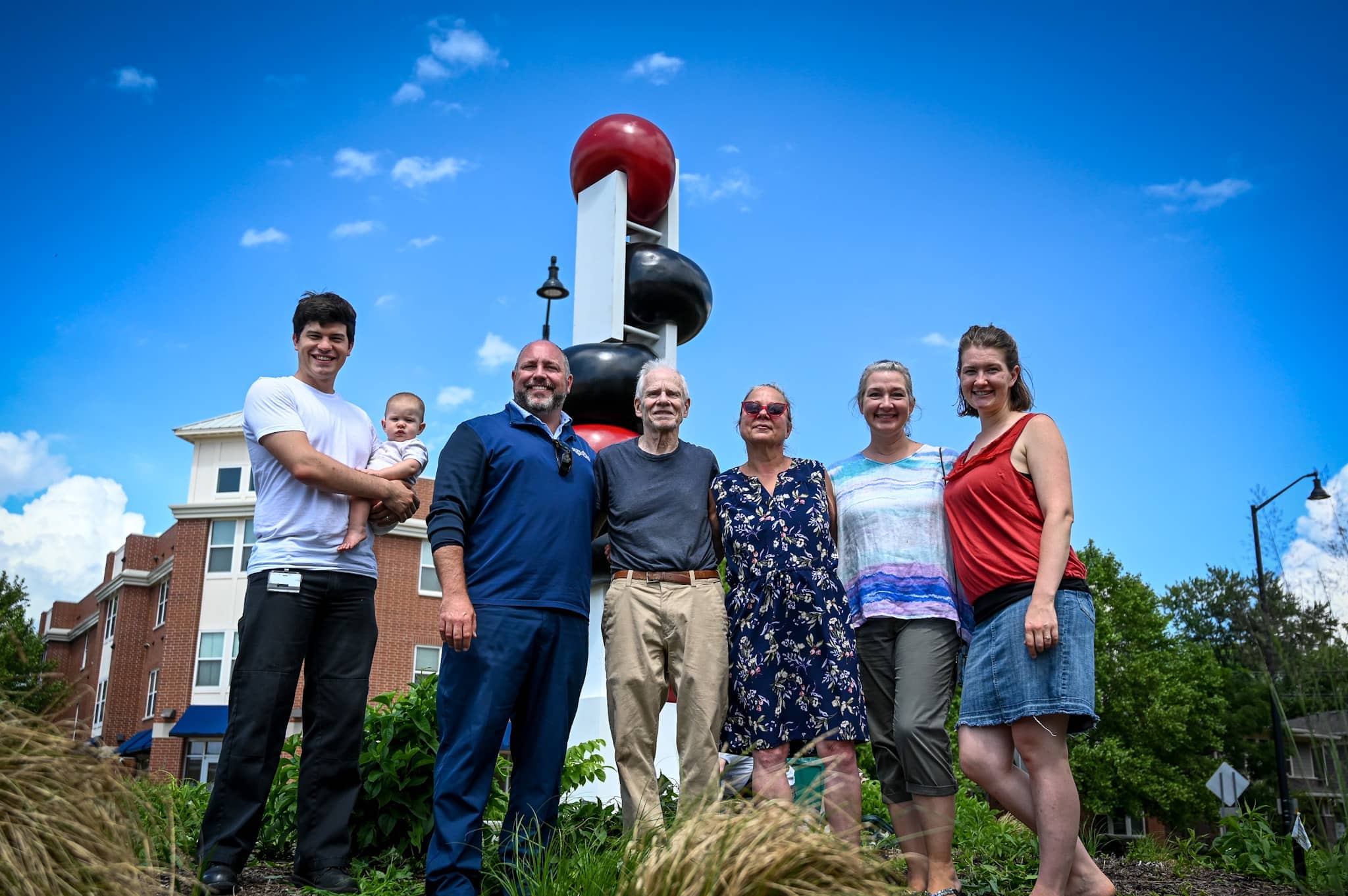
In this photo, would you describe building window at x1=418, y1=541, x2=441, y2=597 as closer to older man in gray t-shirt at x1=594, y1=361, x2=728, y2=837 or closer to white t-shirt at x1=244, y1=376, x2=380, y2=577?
white t-shirt at x1=244, y1=376, x2=380, y2=577

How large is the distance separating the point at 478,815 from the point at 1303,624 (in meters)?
2.68

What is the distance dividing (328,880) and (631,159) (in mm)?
7646

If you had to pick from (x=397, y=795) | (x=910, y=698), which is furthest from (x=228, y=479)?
(x=910, y=698)

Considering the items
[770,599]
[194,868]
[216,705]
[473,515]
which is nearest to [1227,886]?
[770,599]

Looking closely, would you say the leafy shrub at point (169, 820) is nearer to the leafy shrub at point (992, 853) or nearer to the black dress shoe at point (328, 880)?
the black dress shoe at point (328, 880)

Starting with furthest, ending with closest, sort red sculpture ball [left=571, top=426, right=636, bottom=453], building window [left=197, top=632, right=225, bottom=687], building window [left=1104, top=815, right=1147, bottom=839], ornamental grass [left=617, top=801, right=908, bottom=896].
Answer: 1. building window [left=197, top=632, right=225, bottom=687]
2. building window [left=1104, top=815, right=1147, bottom=839]
3. red sculpture ball [left=571, top=426, right=636, bottom=453]
4. ornamental grass [left=617, top=801, right=908, bottom=896]

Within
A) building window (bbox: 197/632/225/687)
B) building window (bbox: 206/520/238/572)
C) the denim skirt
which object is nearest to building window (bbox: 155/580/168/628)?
building window (bbox: 206/520/238/572)

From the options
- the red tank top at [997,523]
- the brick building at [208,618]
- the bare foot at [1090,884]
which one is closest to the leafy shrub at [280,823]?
the red tank top at [997,523]

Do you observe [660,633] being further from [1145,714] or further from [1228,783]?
[1145,714]

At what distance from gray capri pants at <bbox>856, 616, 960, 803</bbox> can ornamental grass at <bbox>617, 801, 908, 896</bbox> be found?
38.7 inches

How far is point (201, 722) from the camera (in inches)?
1142

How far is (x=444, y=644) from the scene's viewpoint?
156 inches

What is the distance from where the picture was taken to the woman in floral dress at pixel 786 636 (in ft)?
12.9

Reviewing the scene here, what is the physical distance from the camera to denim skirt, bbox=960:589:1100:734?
3518 mm
